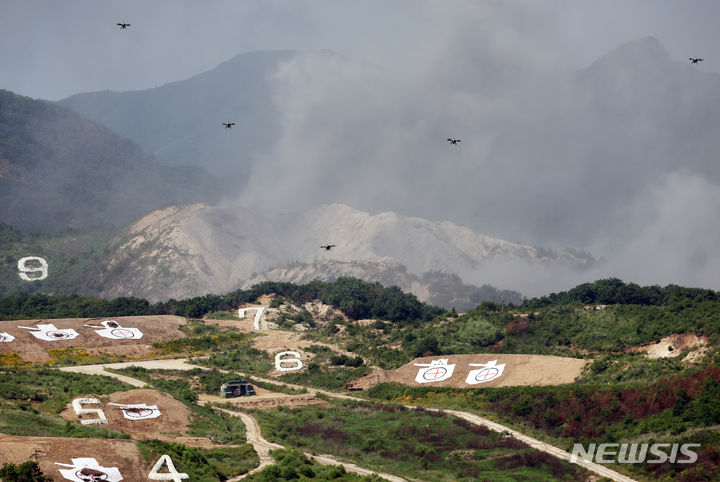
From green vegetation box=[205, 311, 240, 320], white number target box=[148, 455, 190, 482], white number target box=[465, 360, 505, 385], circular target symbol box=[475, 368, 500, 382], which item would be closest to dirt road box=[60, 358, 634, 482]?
white number target box=[465, 360, 505, 385]

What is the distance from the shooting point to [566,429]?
6456 centimetres

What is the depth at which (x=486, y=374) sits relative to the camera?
89.8 metres

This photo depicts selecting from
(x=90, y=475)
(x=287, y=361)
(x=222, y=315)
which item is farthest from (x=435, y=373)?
(x=222, y=315)

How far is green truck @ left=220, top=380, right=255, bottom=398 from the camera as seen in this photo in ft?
291

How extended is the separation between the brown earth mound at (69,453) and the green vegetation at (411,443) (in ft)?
61.2

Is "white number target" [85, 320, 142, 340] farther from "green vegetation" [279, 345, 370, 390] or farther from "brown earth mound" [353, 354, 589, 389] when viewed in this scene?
"brown earth mound" [353, 354, 589, 389]

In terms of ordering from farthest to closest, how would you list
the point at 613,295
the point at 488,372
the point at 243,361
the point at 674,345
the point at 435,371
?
the point at 613,295 → the point at 243,361 → the point at 435,371 → the point at 488,372 → the point at 674,345

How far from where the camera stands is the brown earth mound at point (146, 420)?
60.9 meters

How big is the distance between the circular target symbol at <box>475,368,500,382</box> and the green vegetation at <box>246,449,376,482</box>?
39517mm

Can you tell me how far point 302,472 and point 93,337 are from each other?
75.9 metres

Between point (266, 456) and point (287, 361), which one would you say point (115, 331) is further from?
point (266, 456)

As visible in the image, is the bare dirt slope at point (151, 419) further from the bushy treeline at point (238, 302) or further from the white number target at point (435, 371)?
the bushy treeline at point (238, 302)


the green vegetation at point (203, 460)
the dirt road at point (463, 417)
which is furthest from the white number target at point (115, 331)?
the green vegetation at point (203, 460)

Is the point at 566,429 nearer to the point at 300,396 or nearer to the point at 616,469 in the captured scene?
the point at 616,469
